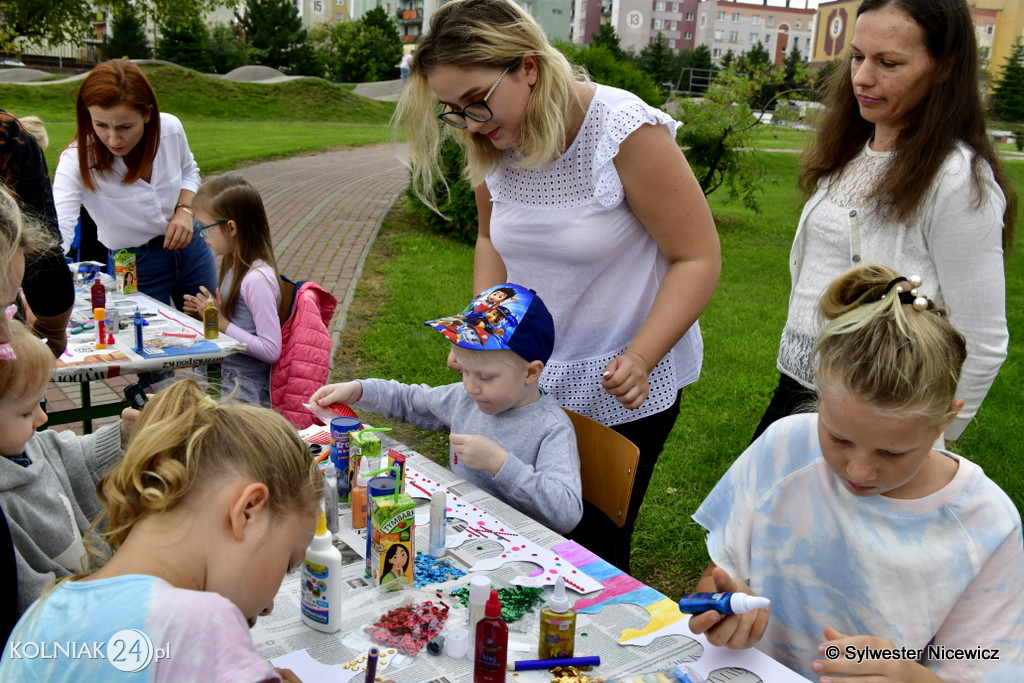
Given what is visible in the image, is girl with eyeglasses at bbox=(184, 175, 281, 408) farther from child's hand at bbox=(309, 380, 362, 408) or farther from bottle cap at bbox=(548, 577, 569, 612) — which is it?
bottle cap at bbox=(548, 577, 569, 612)

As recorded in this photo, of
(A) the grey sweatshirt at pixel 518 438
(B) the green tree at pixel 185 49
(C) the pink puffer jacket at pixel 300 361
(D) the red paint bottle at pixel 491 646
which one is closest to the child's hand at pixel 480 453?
(A) the grey sweatshirt at pixel 518 438

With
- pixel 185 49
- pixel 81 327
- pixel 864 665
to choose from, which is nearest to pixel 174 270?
pixel 81 327

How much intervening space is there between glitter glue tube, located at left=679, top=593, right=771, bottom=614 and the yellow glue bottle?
2.81 m

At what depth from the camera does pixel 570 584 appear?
5.88ft

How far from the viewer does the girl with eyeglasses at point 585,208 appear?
2.20 metres

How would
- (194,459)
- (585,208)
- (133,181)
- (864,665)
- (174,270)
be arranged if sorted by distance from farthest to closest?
(174,270), (133,181), (585,208), (864,665), (194,459)

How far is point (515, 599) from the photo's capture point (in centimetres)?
172

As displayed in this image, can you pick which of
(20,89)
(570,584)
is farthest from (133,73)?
(20,89)

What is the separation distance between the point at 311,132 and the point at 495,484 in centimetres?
Result: 2284

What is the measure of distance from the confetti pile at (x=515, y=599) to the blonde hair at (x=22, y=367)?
1.03 metres

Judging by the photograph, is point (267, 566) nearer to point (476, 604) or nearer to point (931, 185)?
point (476, 604)

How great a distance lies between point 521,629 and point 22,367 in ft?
3.95

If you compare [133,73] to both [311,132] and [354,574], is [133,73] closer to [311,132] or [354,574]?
[354,574]

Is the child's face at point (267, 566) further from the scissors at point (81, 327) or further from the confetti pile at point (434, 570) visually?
the scissors at point (81, 327)
